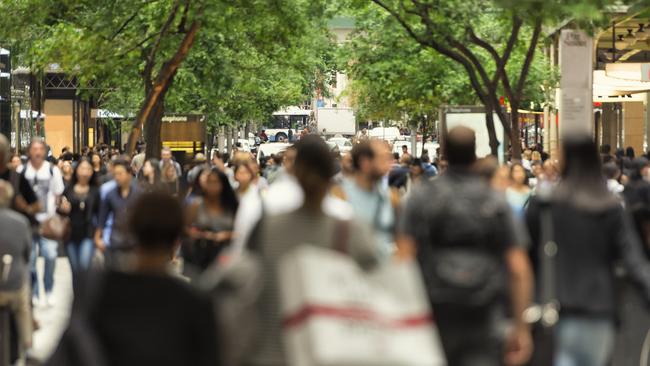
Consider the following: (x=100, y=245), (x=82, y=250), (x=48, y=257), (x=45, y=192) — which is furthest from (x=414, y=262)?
(x=45, y=192)

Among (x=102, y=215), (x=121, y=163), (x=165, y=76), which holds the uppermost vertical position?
(x=165, y=76)

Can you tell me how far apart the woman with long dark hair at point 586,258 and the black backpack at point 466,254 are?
641 millimetres

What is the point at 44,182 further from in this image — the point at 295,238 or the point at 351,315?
the point at 351,315

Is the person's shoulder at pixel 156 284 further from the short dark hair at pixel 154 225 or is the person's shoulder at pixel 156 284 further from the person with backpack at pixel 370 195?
the person with backpack at pixel 370 195

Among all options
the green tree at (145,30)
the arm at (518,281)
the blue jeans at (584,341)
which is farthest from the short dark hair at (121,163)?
the green tree at (145,30)

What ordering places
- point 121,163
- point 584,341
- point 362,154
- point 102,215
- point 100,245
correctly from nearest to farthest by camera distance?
point 584,341
point 362,154
point 100,245
point 102,215
point 121,163

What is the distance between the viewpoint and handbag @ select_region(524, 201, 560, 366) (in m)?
7.73

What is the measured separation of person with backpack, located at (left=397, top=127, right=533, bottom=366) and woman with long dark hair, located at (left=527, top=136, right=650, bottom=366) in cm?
48

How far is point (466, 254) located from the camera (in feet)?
22.4

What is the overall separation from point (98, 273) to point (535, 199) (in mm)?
3415

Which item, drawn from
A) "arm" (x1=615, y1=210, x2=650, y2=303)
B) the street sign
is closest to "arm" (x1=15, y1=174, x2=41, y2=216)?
"arm" (x1=615, y1=210, x2=650, y2=303)

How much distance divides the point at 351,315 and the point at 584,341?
235 cm

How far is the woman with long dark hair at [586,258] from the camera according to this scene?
7.35 metres

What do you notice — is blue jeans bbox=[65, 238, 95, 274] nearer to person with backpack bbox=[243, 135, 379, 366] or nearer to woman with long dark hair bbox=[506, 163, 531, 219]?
woman with long dark hair bbox=[506, 163, 531, 219]
